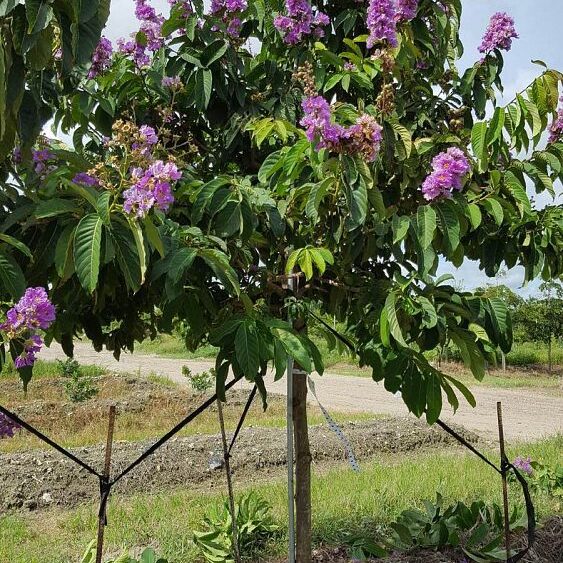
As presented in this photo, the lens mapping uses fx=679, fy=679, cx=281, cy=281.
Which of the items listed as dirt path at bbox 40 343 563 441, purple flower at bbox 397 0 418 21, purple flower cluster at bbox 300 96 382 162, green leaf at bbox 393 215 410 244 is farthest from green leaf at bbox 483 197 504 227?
dirt path at bbox 40 343 563 441

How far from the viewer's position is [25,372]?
1580 mm

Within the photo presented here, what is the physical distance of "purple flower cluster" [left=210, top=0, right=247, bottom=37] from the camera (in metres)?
2.24

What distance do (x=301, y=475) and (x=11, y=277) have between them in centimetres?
155

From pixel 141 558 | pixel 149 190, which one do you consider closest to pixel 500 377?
pixel 141 558

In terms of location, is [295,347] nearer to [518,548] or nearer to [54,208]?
[54,208]

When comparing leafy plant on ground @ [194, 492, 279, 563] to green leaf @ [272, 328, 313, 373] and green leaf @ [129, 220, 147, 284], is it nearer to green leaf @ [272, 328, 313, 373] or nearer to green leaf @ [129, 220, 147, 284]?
green leaf @ [272, 328, 313, 373]

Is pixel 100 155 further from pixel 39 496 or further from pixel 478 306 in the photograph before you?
pixel 39 496

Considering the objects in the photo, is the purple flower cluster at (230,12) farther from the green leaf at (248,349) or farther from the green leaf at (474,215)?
the green leaf at (248,349)

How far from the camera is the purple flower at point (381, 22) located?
2.00 metres

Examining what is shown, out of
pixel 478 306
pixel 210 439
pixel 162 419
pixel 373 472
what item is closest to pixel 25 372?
pixel 478 306

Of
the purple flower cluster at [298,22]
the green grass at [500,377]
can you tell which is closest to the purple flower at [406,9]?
the purple flower cluster at [298,22]

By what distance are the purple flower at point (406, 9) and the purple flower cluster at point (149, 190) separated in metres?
1.08

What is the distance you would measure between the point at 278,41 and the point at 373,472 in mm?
3970

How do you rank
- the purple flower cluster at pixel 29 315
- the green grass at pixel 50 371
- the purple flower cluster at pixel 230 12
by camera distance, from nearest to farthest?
the purple flower cluster at pixel 29 315
the purple flower cluster at pixel 230 12
the green grass at pixel 50 371
